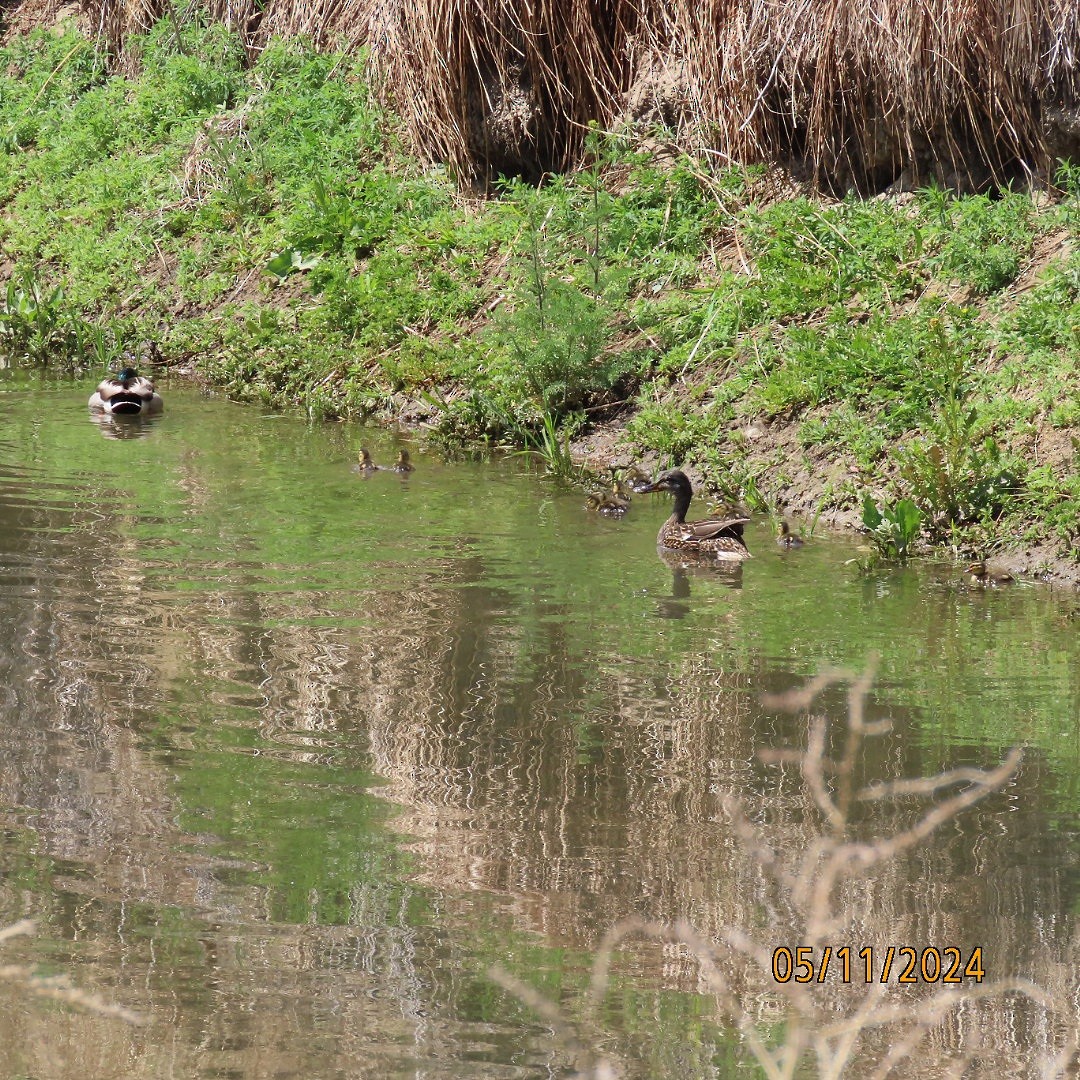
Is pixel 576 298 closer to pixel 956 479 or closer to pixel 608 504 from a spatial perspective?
pixel 608 504

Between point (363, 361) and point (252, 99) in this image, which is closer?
point (363, 361)

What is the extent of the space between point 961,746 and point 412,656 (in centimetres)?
264

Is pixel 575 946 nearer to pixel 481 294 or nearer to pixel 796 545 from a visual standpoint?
pixel 796 545

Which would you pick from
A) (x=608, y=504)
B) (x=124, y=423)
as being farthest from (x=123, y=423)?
(x=608, y=504)

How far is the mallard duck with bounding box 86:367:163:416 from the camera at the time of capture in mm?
13945

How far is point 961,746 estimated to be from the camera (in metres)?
7.00

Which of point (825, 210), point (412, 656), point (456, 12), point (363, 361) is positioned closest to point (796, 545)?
point (412, 656)

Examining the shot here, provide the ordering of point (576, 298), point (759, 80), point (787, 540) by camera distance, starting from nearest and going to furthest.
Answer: point (787, 540) < point (576, 298) < point (759, 80)

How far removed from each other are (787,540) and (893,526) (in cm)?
73

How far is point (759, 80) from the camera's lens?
14.4m

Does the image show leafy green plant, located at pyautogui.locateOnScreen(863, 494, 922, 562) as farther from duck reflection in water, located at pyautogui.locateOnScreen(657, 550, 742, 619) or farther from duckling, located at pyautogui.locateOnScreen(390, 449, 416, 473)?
duckling, located at pyautogui.locateOnScreen(390, 449, 416, 473)

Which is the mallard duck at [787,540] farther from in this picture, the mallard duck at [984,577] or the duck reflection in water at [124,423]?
the duck reflection in water at [124,423]

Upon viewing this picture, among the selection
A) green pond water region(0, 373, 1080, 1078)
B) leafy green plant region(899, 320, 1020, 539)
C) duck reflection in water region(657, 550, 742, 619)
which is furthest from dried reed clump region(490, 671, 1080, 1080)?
leafy green plant region(899, 320, 1020, 539)

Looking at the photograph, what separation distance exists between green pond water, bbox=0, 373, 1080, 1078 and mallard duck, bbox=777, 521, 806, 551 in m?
0.11
